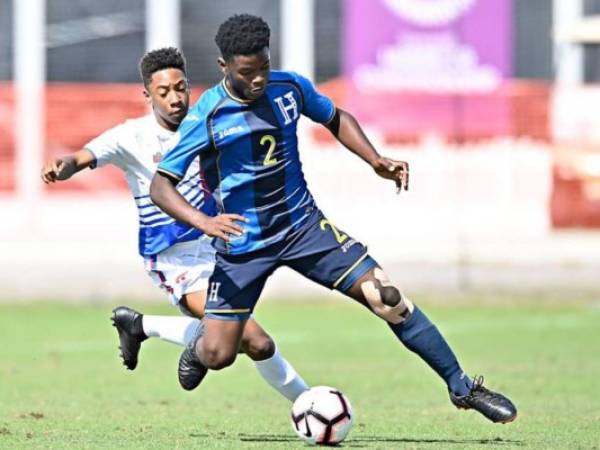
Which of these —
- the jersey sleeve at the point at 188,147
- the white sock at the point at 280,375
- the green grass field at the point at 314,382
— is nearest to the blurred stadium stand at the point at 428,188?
the green grass field at the point at 314,382

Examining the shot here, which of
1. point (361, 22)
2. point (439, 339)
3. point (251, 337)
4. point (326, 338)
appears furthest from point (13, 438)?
point (361, 22)

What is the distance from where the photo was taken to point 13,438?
28.9 feet

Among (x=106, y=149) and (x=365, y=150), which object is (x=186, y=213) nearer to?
(x=365, y=150)

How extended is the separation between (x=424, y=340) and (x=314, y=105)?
1.41m

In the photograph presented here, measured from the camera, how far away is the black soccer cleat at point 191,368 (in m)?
8.94

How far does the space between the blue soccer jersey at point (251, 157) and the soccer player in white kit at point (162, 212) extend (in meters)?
0.71

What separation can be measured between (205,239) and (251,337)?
83 centimetres

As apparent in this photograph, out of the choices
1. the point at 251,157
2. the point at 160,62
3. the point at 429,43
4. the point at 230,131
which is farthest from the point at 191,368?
the point at 429,43

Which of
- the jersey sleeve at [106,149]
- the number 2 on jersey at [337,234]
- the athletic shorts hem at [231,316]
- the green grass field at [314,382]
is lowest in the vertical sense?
the green grass field at [314,382]

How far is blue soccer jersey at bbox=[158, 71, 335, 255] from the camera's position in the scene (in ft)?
27.9

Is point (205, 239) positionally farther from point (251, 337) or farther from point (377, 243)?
point (377, 243)

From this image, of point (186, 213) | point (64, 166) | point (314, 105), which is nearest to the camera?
point (186, 213)

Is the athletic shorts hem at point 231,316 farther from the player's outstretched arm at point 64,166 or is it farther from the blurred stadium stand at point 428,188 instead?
the blurred stadium stand at point 428,188

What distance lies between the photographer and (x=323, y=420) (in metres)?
8.51
